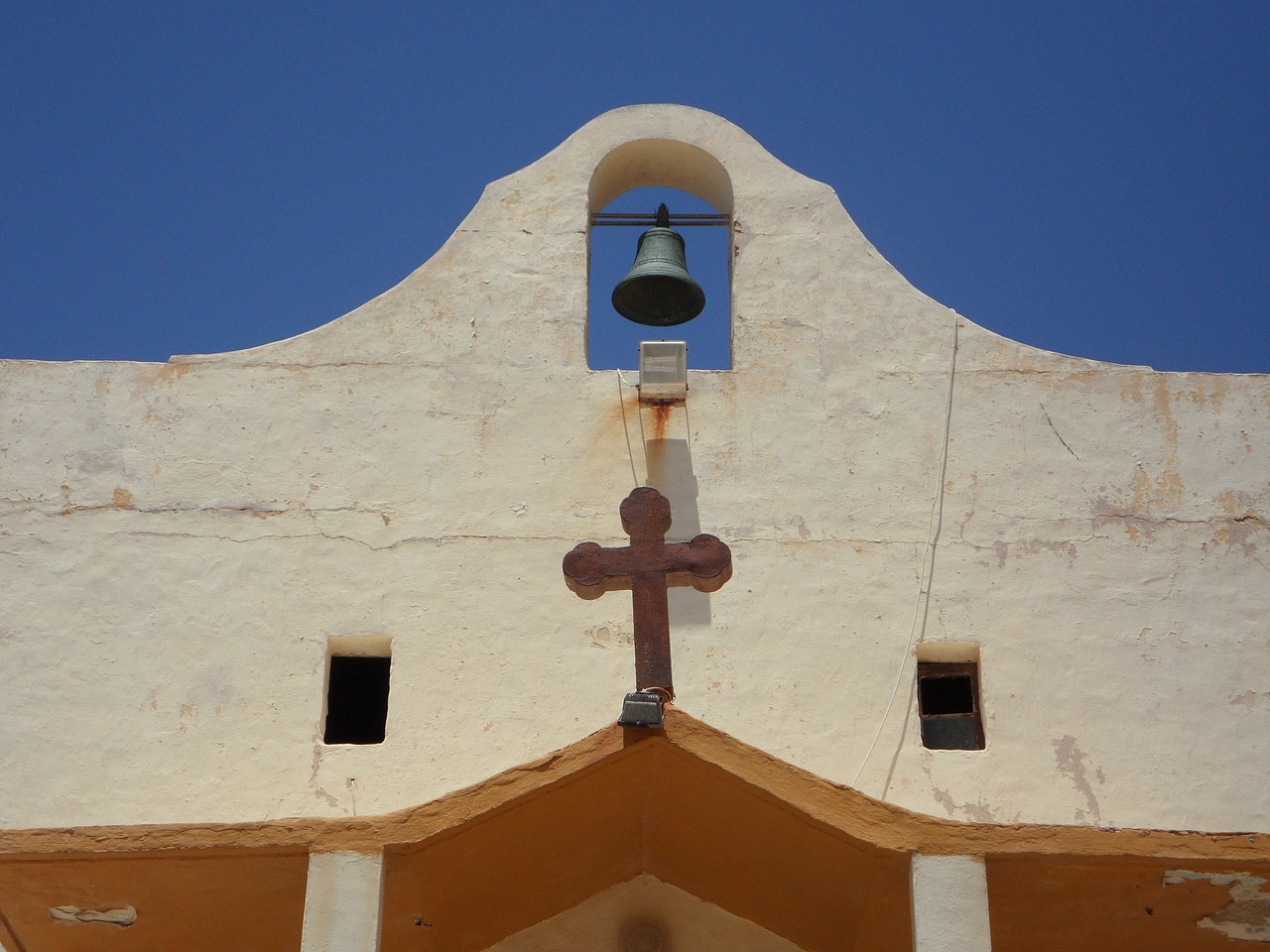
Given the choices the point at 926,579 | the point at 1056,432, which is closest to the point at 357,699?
the point at 926,579

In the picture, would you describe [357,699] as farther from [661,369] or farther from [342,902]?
[342,902]

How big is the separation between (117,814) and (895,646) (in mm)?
3552

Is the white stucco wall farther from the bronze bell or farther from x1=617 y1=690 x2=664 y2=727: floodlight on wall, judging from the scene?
x1=617 y1=690 x2=664 y2=727: floodlight on wall

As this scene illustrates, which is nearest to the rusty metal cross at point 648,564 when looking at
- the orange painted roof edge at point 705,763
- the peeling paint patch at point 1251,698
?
the orange painted roof edge at point 705,763

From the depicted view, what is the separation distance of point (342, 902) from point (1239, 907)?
317 centimetres

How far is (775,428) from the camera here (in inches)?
346

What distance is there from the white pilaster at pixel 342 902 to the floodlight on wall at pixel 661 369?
328 centimetres

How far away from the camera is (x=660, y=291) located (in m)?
9.36

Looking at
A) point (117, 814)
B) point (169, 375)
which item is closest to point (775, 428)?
point (169, 375)

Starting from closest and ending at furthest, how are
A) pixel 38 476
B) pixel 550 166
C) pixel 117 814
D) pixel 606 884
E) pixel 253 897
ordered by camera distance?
pixel 253 897, pixel 606 884, pixel 117 814, pixel 38 476, pixel 550 166

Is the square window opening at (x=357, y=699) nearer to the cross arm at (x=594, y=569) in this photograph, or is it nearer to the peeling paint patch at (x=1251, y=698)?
the cross arm at (x=594, y=569)

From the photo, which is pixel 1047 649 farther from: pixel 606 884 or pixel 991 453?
pixel 606 884

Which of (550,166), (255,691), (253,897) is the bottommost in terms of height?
(253,897)

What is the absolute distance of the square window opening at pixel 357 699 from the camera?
8320 millimetres
